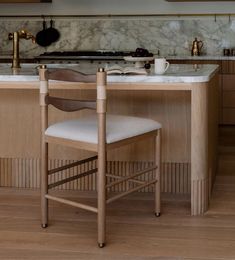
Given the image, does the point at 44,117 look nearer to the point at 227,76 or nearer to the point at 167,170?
the point at 167,170

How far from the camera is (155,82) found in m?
2.83

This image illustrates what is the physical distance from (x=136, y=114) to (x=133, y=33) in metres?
3.07

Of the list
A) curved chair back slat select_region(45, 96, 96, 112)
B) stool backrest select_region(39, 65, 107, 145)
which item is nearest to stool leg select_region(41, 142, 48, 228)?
stool backrest select_region(39, 65, 107, 145)

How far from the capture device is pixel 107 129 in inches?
103

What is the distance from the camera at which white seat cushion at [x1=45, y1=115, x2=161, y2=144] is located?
2553mm

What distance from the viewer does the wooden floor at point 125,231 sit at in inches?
97.0

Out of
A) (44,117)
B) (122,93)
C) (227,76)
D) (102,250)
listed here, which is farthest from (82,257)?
(227,76)

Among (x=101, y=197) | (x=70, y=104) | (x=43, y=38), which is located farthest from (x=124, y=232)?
→ (x=43, y=38)

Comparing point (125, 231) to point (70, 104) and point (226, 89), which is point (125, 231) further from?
point (226, 89)

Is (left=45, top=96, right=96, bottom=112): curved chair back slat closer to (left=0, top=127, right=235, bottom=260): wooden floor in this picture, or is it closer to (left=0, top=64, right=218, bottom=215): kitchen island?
(left=0, top=64, right=218, bottom=215): kitchen island

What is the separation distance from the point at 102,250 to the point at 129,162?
38.8 inches

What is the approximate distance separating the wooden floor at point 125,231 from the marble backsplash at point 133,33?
309 cm

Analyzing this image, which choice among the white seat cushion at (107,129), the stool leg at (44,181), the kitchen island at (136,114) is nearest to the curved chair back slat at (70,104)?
the white seat cushion at (107,129)

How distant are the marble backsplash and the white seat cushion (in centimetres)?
351
